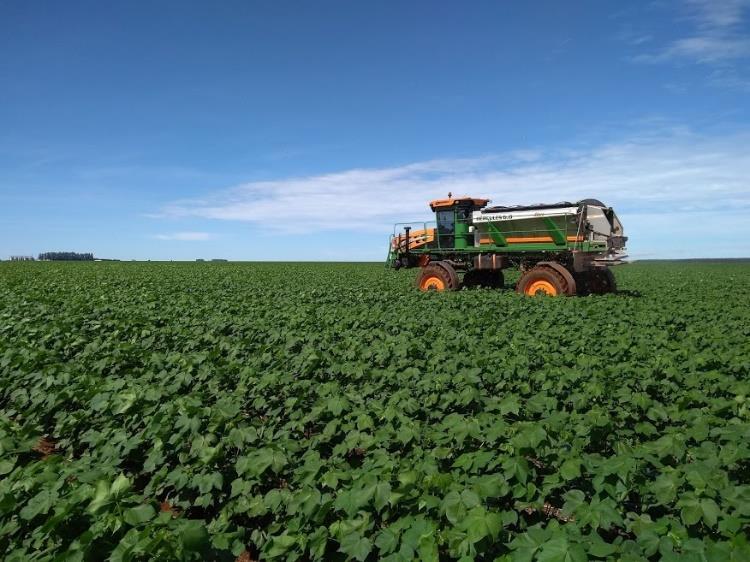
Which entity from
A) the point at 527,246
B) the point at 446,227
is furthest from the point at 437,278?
the point at 527,246

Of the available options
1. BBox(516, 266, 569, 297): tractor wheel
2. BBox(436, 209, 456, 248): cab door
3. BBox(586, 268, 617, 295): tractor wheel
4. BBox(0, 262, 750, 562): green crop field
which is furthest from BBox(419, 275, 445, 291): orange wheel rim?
BBox(0, 262, 750, 562): green crop field

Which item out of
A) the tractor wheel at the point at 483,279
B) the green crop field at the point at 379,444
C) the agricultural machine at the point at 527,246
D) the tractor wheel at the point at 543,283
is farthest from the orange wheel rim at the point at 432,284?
the green crop field at the point at 379,444

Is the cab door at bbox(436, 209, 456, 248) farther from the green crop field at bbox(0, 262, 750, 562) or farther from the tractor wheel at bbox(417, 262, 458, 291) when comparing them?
the green crop field at bbox(0, 262, 750, 562)

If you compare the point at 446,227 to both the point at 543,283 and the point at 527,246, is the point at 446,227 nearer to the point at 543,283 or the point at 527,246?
the point at 527,246

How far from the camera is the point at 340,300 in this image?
614 inches

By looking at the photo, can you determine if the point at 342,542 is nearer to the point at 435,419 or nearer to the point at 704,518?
the point at 704,518

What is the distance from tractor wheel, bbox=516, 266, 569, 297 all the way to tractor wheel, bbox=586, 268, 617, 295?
2.68 m

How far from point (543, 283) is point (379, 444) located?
1223 cm

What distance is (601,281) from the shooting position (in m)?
17.0

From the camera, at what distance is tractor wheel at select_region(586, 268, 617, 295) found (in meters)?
16.8

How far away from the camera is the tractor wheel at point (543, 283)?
1477 centimetres

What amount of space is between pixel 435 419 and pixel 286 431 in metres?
1.73

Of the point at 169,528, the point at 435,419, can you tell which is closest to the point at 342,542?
the point at 169,528

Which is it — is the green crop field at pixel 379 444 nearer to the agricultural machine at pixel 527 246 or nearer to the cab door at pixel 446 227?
the agricultural machine at pixel 527 246
